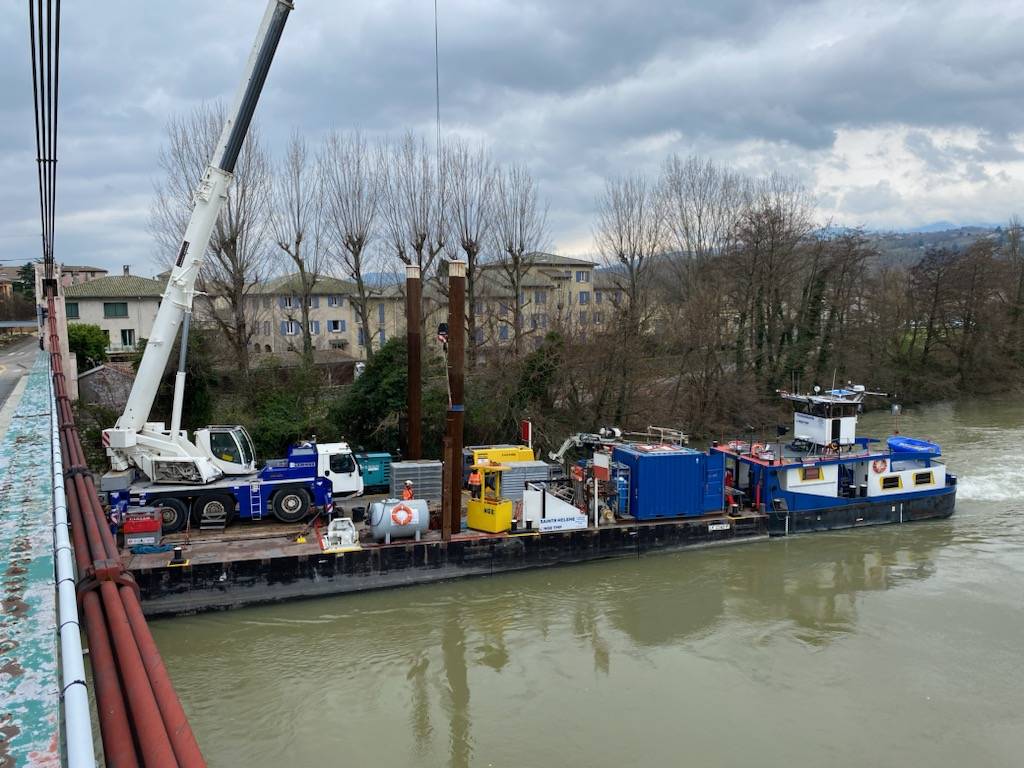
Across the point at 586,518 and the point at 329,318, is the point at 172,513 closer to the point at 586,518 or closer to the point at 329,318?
the point at 586,518

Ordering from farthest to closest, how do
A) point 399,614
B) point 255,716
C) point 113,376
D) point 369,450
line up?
point 113,376
point 369,450
point 399,614
point 255,716

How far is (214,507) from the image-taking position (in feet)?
60.0

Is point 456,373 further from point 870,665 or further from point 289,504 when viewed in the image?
point 870,665

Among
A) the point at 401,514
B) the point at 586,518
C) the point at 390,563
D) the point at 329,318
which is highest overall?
the point at 329,318

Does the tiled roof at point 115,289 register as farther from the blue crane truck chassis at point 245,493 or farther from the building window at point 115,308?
the blue crane truck chassis at point 245,493

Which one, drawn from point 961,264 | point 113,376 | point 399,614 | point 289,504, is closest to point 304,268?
point 113,376

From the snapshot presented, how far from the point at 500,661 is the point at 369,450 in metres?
15.2

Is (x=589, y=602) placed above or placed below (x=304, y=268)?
below

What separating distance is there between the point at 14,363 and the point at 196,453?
84.4 feet

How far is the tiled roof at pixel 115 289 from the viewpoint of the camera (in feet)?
153

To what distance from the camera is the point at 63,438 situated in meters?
10.8

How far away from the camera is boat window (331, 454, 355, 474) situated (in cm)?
2016

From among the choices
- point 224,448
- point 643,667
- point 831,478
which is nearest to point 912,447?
point 831,478

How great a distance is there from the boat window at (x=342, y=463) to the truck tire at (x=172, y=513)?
393 centimetres
